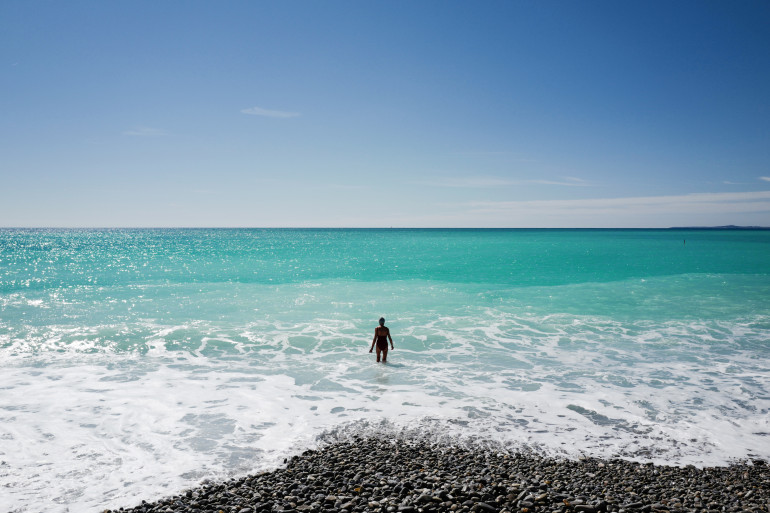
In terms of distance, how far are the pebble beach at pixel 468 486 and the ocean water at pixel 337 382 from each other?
0.75 meters

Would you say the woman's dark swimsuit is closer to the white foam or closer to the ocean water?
the ocean water

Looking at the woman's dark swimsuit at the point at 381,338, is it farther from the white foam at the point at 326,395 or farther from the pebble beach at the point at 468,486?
the pebble beach at the point at 468,486

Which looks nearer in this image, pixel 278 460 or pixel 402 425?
pixel 278 460

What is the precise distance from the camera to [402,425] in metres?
9.94

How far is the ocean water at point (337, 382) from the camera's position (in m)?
8.48

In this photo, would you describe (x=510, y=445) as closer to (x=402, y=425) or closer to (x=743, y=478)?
(x=402, y=425)

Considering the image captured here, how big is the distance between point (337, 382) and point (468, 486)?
7433mm

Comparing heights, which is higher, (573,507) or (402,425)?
(573,507)

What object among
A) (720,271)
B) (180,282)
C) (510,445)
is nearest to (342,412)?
(510,445)

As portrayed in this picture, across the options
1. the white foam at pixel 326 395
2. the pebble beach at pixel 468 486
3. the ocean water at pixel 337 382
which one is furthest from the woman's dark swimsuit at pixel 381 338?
the pebble beach at pixel 468 486

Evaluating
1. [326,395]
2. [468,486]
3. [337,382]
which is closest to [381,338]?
[337,382]

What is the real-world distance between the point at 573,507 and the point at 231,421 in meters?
7.73

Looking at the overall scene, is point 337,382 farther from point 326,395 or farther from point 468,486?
point 468,486

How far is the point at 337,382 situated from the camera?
43.4 ft
